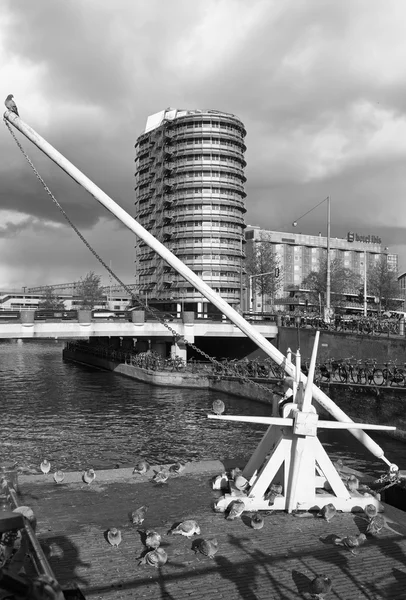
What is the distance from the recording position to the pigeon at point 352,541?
35.8 feet

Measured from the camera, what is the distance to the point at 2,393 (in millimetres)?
47875

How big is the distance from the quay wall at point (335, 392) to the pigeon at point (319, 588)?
13.1 meters

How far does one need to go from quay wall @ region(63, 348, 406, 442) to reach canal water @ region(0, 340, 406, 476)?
3.30 feet

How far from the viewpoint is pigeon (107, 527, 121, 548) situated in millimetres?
10875

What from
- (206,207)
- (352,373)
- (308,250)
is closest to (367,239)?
(308,250)

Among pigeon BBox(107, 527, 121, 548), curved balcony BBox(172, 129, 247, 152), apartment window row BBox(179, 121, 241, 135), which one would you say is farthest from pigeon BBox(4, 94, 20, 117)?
apartment window row BBox(179, 121, 241, 135)

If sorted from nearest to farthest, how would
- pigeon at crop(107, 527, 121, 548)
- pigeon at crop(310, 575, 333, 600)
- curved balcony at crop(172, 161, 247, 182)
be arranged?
pigeon at crop(310, 575, 333, 600) → pigeon at crop(107, 527, 121, 548) → curved balcony at crop(172, 161, 247, 182)

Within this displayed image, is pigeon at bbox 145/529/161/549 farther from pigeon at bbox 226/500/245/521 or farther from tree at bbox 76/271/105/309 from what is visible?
tree at bbox 76/271/105/309

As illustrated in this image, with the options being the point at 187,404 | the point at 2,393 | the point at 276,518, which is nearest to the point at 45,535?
the point at 276,518

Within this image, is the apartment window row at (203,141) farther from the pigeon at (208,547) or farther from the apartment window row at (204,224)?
the pigeon at (208,547)

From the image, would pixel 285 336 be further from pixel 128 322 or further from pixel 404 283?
pixel 404 283

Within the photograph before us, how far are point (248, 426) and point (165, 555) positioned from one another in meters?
23.8

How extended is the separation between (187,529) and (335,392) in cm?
2730

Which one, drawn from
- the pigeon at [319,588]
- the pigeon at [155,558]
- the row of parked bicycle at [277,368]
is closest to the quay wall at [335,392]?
the row of parked bicycle at [277,368]
